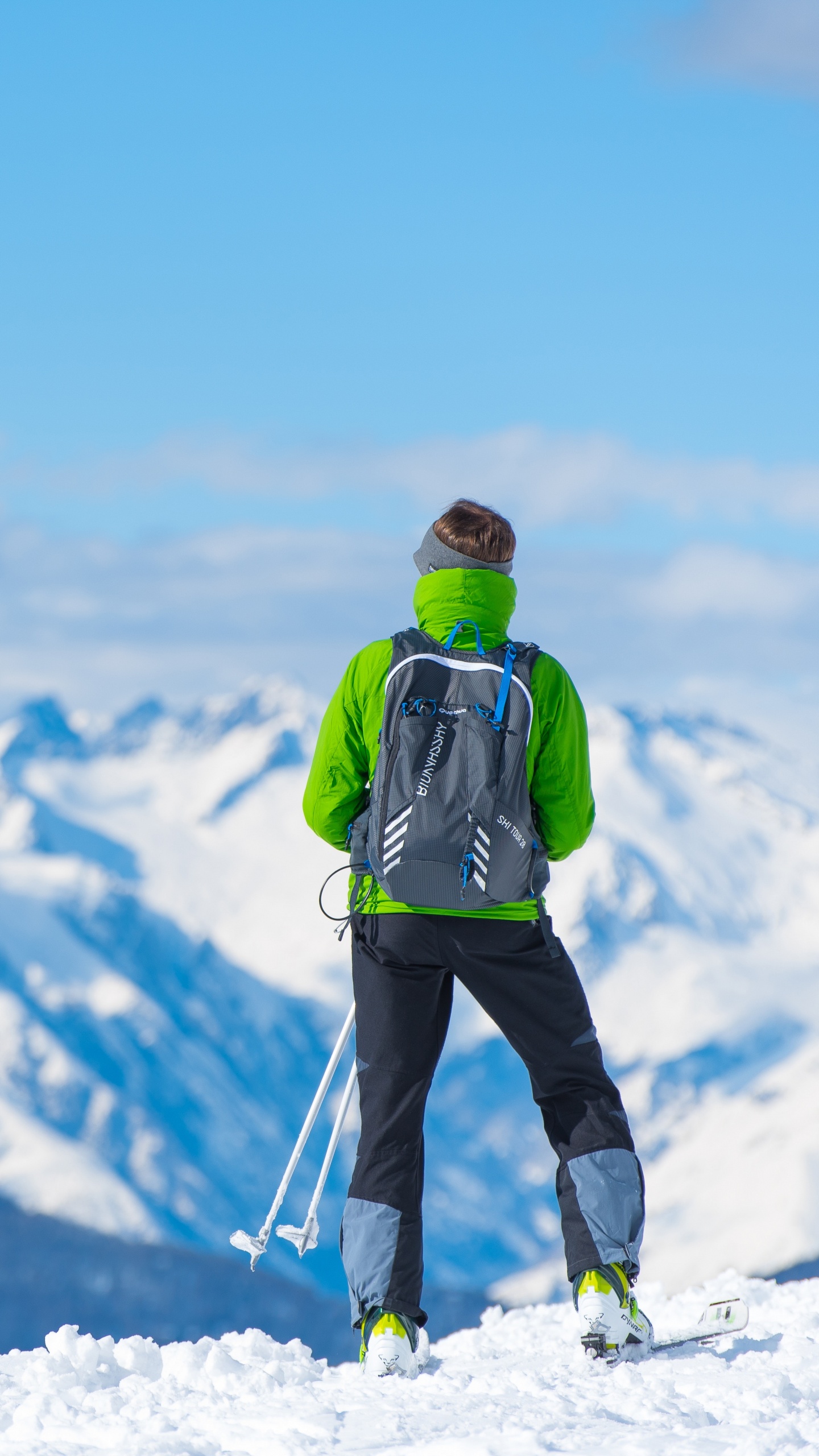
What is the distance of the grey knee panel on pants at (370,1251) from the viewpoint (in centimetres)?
657

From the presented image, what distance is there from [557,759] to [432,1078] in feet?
4.93

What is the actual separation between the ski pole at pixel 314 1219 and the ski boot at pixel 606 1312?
4.02ft

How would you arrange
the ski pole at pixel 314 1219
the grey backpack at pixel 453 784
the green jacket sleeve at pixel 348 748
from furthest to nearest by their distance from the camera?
the ski pole at pixel 314 1219
the green jacket sleeve at pixel 348 748
the grey backpack at pixel 453 784

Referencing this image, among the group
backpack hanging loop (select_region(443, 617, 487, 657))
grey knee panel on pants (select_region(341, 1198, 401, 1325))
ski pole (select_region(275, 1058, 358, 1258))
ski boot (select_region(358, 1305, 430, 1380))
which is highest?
backpack hanging loop (select_region(443, 617, 487, 657))

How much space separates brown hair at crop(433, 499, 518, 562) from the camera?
673 cm

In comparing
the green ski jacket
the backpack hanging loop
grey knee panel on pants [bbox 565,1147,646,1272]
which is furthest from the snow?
the backpack hanging loop

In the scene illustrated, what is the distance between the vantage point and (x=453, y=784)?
6309mm

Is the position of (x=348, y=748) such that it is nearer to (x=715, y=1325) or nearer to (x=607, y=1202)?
(x=607, y=1202)

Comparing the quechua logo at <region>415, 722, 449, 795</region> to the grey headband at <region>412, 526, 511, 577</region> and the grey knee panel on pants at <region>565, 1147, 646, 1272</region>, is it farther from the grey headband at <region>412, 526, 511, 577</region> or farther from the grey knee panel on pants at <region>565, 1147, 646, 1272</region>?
the grey knee panel on pants at <region>565, 1147, 646, 1272</region>

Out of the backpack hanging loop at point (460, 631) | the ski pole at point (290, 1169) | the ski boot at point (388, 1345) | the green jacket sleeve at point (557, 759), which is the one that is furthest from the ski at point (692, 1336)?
the backpack hanging loop at point (460, 631)

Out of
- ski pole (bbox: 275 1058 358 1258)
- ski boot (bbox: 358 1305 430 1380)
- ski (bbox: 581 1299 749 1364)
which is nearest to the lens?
ski boot (bbox: 358 1305 430 1380)

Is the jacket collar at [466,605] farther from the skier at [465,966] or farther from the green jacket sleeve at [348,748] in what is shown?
the green jacket sleeve at [348,748]

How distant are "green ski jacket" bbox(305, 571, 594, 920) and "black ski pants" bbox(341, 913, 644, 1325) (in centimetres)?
16

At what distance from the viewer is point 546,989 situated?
6.62 metres
